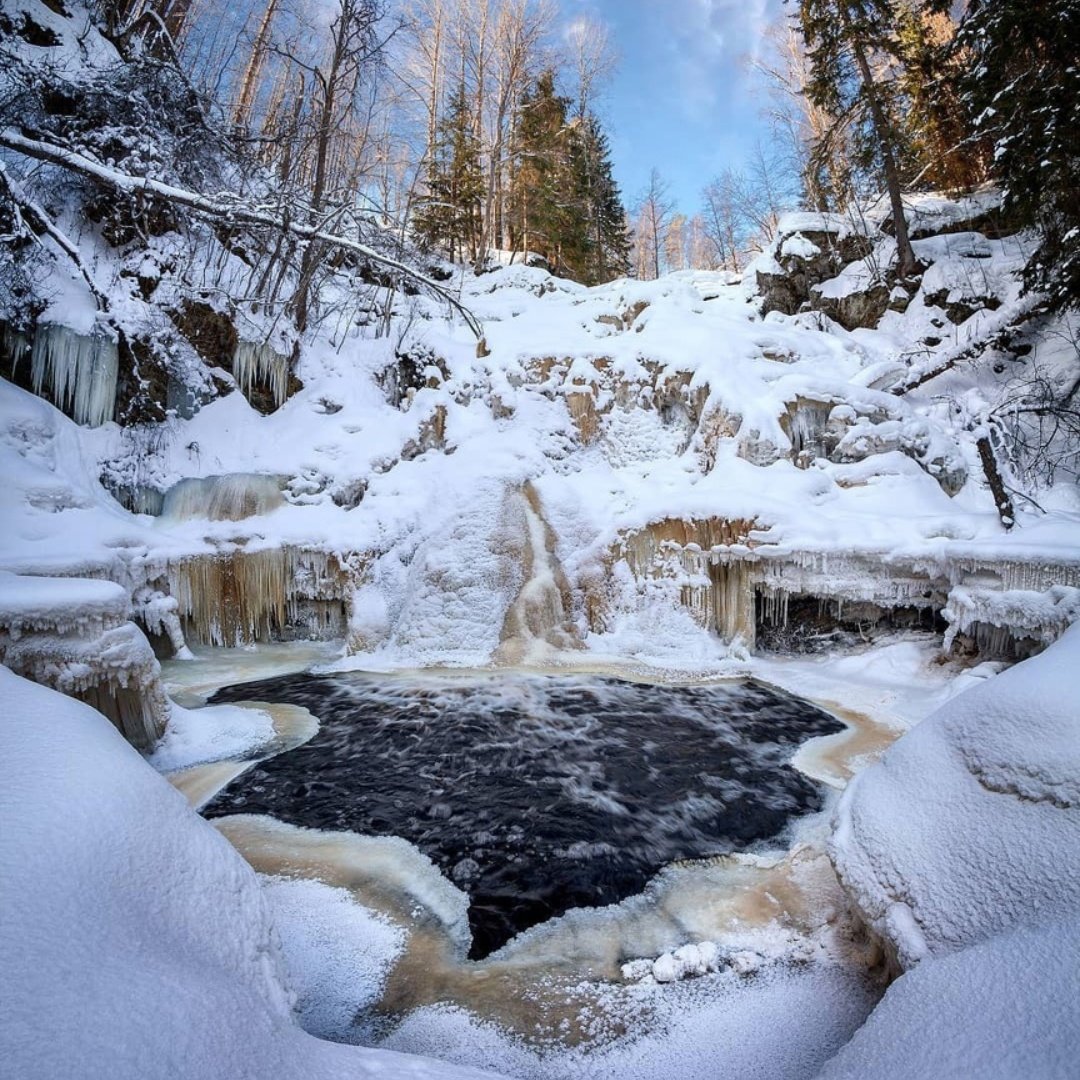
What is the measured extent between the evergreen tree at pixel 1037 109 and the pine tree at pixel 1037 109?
1 cm

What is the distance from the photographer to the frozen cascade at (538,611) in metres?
7.38

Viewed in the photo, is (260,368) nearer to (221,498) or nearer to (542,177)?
(221,498)

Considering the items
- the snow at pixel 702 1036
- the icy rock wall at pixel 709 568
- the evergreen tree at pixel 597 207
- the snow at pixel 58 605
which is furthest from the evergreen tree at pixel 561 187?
the snow at pixel 702 1036

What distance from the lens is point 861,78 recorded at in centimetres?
1300

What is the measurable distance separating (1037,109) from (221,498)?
37.1 ft

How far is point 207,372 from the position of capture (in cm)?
920

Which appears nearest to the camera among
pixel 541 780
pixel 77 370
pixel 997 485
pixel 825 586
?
pixel 541 780

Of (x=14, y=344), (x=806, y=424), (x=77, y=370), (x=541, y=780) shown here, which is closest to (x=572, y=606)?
(x=541, y=780)

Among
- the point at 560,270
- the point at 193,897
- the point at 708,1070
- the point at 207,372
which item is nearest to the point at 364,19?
the point at 207,372

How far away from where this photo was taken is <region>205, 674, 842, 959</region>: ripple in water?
3247mm

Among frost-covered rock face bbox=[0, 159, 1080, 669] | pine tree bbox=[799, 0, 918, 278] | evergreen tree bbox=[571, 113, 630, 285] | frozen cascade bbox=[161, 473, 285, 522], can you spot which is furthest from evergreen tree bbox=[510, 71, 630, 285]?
frozen cascade bbox=[161, 473, 285, 522]

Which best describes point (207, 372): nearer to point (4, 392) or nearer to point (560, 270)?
point (4, 392)

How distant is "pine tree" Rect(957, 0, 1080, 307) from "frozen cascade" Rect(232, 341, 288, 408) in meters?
10.7

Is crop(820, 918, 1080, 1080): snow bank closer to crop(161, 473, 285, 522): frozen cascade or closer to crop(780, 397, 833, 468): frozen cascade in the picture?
crop(780, 397, 833, 468): frozen cascade
